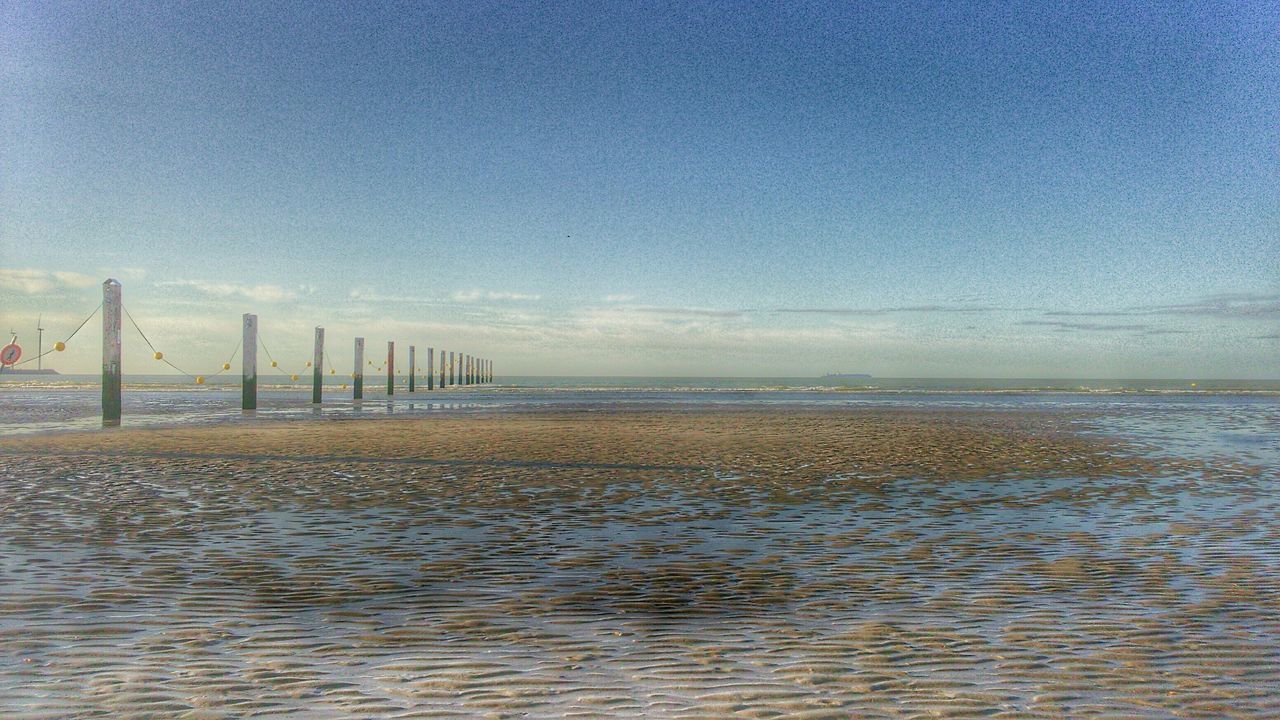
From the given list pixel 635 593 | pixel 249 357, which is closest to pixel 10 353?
pixel 249 357

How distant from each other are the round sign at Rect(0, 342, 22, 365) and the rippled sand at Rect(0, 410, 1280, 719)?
24.6 meters

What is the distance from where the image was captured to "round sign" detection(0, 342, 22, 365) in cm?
3275

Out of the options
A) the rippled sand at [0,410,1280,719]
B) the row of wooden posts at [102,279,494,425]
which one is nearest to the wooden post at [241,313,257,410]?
the row of wooden posts at [102,279,494,425]

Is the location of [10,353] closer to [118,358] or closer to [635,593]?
[118,358]

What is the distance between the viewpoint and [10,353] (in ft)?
109

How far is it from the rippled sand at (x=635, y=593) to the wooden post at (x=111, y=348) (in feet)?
44.0

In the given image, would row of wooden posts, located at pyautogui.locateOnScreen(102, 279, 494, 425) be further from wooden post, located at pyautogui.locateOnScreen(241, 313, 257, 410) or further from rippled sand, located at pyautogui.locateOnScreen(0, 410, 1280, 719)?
rippled sand, located at pyautogui.locateOnScreen(0, 410, 1280, 719)

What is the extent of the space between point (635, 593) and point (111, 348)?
80.0 feet

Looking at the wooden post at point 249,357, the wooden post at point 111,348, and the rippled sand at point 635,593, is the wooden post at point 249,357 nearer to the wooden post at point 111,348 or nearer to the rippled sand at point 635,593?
the wooden post at point 111,348

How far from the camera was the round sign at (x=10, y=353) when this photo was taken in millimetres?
32750

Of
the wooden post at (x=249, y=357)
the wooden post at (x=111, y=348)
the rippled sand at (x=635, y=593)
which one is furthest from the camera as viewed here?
the wooden post at (x=249, y=357)

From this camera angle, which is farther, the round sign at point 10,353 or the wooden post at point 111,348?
the round sign at point 10,353

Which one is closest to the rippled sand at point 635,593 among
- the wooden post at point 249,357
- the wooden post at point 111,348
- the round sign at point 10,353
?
the wooden post at point 111,348

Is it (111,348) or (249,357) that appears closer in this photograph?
(111,348)
